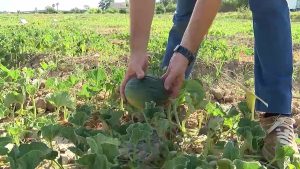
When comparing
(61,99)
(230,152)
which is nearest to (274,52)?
(230,152)

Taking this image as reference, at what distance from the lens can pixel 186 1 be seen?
300cm

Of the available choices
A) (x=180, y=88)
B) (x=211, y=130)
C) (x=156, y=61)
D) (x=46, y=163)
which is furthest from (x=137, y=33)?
(x=156, y=61)

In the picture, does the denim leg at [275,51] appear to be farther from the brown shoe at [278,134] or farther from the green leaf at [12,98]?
the green leaf at [12,98]

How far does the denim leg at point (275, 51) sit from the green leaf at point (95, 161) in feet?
3.14

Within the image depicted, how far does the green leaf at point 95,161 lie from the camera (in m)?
1.64

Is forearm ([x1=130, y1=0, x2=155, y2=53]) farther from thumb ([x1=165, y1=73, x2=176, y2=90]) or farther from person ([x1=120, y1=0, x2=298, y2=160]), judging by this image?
thumb ([x1=165, y1=73, x2=176, y2=90])

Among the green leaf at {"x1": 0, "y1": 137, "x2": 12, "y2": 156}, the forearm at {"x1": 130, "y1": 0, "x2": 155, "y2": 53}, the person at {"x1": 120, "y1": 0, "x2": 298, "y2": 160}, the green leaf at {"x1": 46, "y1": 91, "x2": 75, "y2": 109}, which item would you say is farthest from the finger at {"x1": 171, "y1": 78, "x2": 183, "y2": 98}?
the green leaf at {"x1": 0, "y1": 137, "x2": 12, "y2": 156}

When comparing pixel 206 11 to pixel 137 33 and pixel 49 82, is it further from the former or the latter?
pixel 49 82

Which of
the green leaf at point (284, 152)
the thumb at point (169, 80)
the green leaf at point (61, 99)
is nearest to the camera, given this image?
the green leaf at point (284, 152)

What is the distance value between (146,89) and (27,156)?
871 mm

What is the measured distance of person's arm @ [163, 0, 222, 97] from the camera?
2.05 meters

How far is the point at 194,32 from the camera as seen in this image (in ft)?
6.89

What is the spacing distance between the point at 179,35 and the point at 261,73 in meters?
0.77

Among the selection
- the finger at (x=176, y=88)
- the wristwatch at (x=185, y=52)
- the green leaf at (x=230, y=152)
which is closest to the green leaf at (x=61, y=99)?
the finger at (x=176, y=88)
